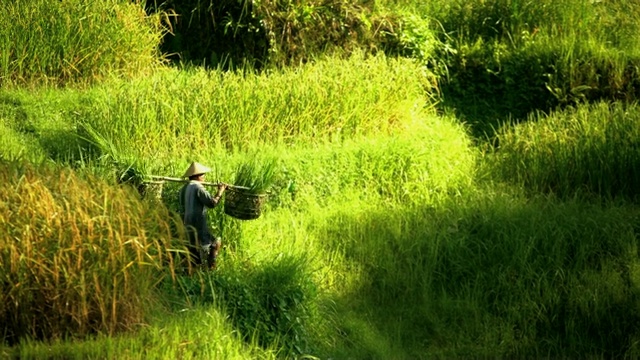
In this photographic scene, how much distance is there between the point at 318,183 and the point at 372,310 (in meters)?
1.68

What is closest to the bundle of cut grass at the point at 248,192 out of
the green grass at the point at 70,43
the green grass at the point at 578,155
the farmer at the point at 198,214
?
the farmer at the point at 198,214

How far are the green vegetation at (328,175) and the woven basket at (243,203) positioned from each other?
10 centimetres

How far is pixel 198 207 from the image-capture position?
8820 mm

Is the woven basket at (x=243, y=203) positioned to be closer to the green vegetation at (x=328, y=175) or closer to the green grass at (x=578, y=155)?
the green vegetation at (x=328, y=175)

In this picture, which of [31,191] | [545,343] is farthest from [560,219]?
[31,191]

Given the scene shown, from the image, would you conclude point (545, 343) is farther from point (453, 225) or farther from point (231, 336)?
point (231, 336)

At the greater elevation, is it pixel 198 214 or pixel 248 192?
pixel 248 192

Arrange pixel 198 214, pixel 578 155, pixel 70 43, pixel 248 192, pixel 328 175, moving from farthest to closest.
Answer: pixel 70 43
pixel 578 155
pixel 328 175
pixel 248 192
pixel 198 214

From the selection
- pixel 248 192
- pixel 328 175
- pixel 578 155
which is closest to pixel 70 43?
pixel 328 175

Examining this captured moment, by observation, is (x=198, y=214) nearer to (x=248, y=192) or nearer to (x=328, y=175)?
(x=248, y=192)

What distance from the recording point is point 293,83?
11.9m

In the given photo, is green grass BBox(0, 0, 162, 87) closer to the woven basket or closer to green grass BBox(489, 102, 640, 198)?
the woven basket

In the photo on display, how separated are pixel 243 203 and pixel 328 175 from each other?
82.5 inches

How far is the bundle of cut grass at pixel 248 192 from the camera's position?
9023mm
